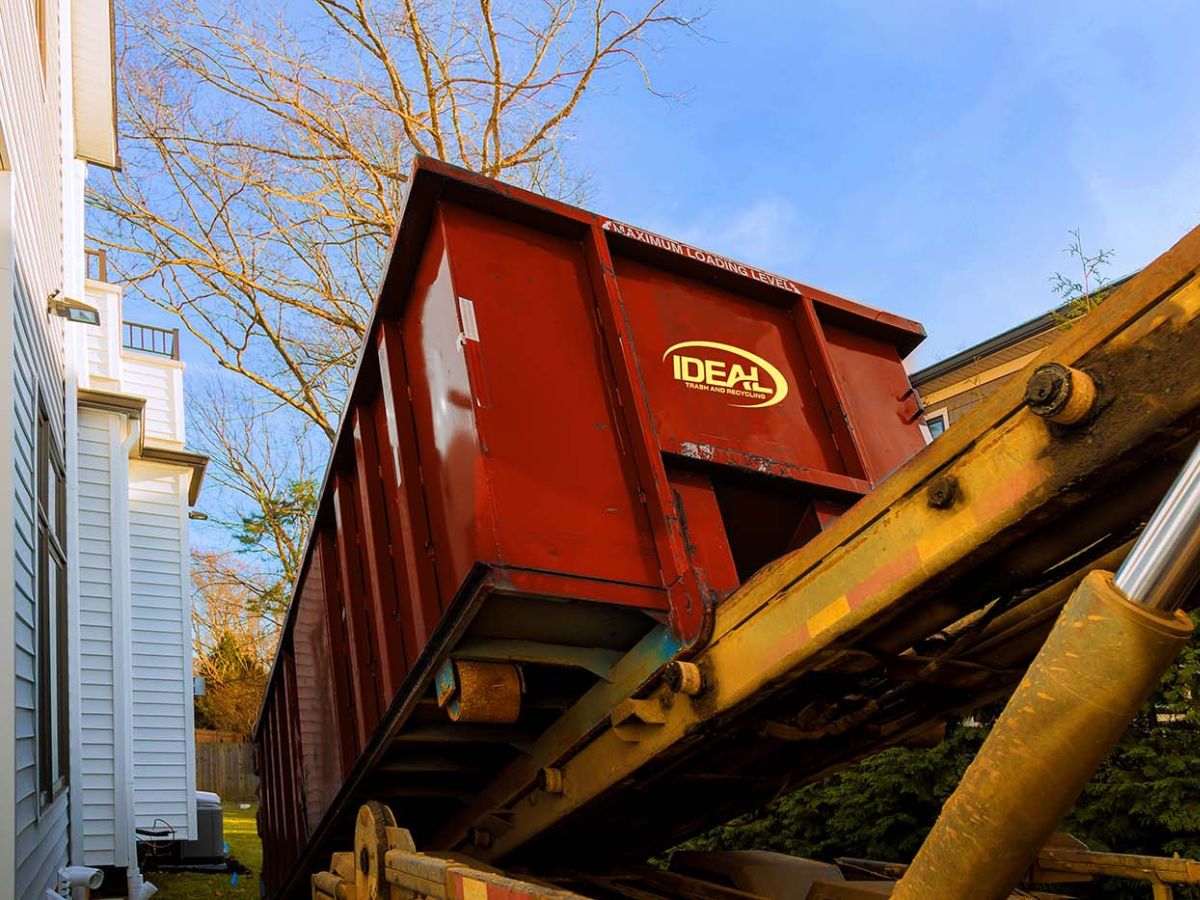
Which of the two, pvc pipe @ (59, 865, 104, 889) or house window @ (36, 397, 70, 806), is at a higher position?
house window @ (36, 397, 70, 806)

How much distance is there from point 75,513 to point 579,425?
6.67 metres

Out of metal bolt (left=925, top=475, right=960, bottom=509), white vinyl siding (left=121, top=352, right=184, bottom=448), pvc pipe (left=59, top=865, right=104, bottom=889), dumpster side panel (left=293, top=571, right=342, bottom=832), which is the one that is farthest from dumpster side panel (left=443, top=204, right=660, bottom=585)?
white vinyl siding (left=121, top=352, right=184, bottom=448)

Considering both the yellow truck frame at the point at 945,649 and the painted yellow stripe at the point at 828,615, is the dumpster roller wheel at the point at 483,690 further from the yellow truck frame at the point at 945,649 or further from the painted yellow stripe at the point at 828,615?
the painted yellow stripe at the point at 828,615

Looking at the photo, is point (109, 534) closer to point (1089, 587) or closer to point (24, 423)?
point (24, 423)

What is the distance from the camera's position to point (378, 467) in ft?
14.5

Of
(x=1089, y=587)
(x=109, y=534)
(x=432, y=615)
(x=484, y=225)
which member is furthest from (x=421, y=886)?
(x=109, y=534)

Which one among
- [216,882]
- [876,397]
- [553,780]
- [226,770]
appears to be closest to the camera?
[553,780]

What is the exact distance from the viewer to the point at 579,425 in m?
3.29

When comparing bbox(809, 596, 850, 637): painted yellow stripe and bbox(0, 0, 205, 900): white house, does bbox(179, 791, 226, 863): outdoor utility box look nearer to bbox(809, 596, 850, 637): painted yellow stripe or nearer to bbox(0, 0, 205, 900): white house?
bbox(0, 0, 205, 900): white house

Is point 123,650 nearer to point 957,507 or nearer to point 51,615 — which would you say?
point 51,615

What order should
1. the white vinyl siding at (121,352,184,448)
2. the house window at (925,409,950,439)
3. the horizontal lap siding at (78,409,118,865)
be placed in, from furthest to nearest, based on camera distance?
1. the white vinyl siding at (121,352,184,448)
2. the house window at (925,409,950,439)
3. the horizontal lap siding at (78,409,118,865)

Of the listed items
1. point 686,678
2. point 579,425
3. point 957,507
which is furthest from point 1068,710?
point 579,425

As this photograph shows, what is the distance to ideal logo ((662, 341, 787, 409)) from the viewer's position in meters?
3.64

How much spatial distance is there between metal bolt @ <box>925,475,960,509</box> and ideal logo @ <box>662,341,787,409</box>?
1.48m
